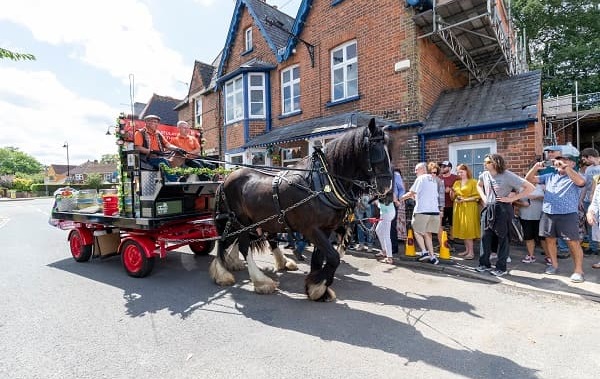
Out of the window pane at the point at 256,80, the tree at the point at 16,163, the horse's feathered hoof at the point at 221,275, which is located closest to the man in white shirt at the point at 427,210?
the horse's feathered hoof at the point at 221,275

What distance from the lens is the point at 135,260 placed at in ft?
16.9

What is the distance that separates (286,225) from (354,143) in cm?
136

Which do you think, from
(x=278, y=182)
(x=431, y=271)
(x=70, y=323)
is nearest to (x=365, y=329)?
(x=278, y=182)

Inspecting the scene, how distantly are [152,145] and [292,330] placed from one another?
4.38 meters

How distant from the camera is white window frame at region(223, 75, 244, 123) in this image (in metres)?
12.7

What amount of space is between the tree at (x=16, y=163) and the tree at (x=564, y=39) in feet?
317

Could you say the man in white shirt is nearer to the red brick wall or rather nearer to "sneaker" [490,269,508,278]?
"sneaker" [490,269,508,278]

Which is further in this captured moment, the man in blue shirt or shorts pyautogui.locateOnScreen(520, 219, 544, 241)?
shorts pyautogui.locateOnScreen(520, 219, 544, 241)

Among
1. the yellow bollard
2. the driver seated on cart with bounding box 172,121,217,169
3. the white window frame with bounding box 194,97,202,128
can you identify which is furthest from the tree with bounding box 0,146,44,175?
the yellow bollard

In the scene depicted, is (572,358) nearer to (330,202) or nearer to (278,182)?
(330,202)

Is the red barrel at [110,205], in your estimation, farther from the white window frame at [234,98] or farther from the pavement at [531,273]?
the white window frame at [234,98]

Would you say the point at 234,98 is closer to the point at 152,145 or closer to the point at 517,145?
the point at 152,145

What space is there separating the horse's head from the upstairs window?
29.7 ft

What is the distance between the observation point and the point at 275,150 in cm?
1074
